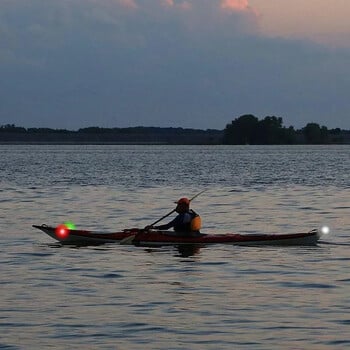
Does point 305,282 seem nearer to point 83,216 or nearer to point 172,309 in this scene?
point 172,309

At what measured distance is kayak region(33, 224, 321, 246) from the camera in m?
25.9

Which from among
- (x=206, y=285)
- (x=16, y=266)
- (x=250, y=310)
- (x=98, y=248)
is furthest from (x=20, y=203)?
(x=250, y=310)

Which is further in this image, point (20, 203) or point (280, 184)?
point (280, 184)

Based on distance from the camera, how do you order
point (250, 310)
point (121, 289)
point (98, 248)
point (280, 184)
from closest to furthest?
point (250, 310) → point (121, 289) → point (98, 248) → point (280, 184)

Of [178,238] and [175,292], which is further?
[178,238]

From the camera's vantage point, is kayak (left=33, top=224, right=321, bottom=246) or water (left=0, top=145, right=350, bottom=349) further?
kayak (left=33, top=224, right=321, bottom=246)

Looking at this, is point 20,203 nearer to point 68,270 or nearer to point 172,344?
point 68,270

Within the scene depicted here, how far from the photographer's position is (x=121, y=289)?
1900cm

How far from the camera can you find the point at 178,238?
25.9 meters

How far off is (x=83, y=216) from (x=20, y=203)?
801cm

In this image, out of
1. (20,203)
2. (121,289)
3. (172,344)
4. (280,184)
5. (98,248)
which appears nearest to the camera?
(172,344)

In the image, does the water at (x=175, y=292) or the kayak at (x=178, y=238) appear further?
the kayak at (x=178, y=238)

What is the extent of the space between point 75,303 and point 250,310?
2951 mm

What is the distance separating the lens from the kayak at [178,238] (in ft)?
84.8
